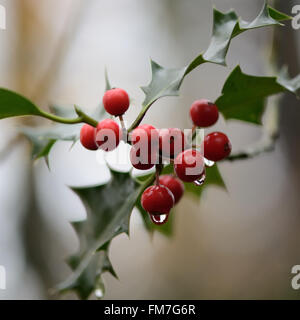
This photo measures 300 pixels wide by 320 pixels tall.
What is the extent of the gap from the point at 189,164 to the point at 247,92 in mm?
245

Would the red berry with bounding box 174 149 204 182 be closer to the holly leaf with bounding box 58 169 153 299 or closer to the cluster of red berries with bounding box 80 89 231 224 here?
the cluster of red berries with bounding box 80 89 231 224

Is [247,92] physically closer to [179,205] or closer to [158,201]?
[158,201]

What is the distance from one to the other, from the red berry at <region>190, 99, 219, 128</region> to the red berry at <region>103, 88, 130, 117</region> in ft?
0.43

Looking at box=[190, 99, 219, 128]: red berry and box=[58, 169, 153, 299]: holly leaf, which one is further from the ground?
box=[190, 99, 219, 128]: red berry

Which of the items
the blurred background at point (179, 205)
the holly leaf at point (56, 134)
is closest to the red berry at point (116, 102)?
the holly leaf at point (56, 134)

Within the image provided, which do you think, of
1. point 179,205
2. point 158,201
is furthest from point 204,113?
point 179,205

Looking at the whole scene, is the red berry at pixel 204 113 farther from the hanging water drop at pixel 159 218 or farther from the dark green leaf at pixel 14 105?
the dark green leaf at pixel 14 105

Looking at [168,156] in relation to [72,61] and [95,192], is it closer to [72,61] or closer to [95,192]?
[95,192]

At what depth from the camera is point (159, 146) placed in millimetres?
633

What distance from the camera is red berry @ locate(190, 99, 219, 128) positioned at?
70 centimetres

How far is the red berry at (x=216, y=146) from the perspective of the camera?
25.5 inches

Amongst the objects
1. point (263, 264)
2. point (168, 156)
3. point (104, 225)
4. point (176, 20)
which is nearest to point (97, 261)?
point (104, 225)

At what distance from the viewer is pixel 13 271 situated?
2.42 meters

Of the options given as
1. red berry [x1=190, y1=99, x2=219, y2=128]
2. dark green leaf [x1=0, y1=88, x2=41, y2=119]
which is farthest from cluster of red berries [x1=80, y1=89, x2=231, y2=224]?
dark green leaf [x1=0, y1=88, x2=41, y2=119]
